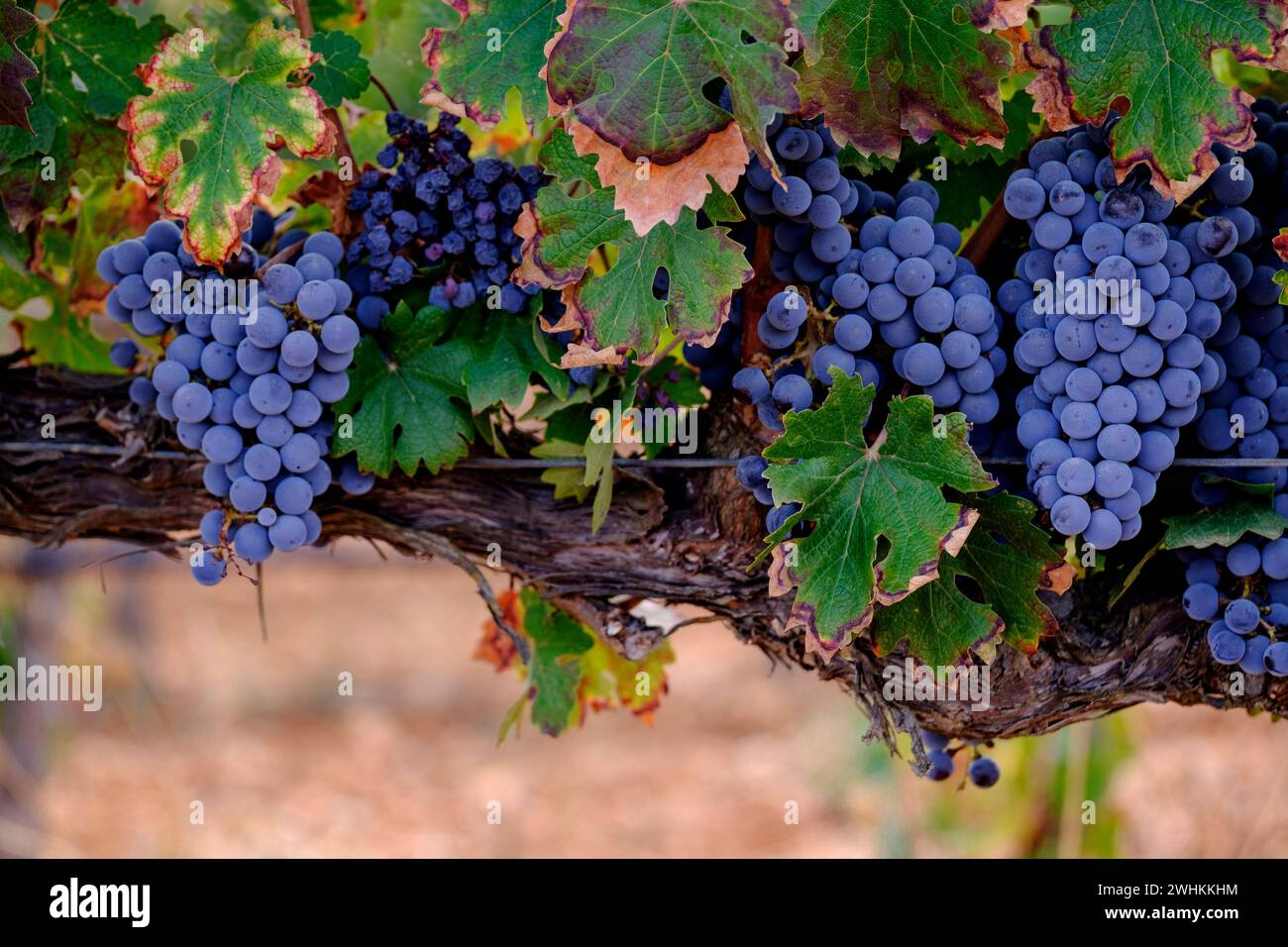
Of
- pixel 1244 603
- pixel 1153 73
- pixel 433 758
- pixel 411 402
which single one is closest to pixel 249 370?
pixel 411 402

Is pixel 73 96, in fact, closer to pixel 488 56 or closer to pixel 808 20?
pixel 488 56

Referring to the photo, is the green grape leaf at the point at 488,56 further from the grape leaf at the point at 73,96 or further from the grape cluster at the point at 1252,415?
the grape cluster at the point at 1252,415

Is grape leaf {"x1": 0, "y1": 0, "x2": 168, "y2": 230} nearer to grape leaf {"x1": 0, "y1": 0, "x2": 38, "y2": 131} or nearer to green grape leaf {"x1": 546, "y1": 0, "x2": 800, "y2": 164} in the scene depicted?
grape leaf {"x1": 0, "y1": 0, "x2": 38, "y2": 131}

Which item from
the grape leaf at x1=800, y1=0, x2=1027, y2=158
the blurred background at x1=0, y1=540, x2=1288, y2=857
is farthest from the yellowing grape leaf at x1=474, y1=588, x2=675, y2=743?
the blurred background at x1=0, y1=540, x2=1288, y2=857

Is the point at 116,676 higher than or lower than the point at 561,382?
lower

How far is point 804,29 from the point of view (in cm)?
99

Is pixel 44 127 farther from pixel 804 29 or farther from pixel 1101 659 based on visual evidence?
pixel 1101 659

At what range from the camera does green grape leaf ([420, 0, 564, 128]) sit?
44.9 inches

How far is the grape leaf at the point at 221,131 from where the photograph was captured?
3.85 ft

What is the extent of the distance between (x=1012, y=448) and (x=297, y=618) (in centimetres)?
705

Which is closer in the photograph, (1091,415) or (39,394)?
(1091,415)

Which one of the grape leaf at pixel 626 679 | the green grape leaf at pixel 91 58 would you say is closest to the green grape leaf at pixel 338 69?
the green grape leaf at pixel 91 58

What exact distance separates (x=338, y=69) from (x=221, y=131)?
250mm
